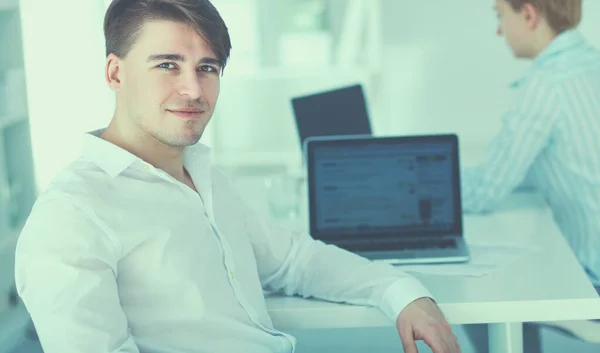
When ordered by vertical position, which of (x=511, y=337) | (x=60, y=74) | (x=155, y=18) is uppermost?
(x=155, y=18)

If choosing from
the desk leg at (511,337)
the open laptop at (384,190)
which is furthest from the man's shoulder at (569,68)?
A: the desk leg at (511,337)

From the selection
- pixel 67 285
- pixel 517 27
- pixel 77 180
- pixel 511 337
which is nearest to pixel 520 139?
pixel 517 27

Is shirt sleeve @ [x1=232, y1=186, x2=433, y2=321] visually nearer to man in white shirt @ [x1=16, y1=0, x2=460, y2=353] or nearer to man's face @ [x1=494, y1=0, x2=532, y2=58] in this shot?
man in white shirt @ [x1=16, y1=0, x2=460, y2=353]

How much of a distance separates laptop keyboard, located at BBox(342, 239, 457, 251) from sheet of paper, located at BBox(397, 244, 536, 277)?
0.06m

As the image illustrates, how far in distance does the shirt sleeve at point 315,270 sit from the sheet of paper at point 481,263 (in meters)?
0.16

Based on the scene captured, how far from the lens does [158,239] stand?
1.45m

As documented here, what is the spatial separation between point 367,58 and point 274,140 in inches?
37.0

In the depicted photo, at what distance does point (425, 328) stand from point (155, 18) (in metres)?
0.70

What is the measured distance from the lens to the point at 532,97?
239cm

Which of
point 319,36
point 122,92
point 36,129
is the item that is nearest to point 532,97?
point 122,92

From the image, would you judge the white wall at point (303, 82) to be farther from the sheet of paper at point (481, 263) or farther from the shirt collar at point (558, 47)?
the sheet of paper at point (481, 263)

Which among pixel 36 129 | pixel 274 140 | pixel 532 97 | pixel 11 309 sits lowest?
pixel 11 309

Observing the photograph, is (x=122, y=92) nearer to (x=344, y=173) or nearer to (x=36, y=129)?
(x=344, y=173)

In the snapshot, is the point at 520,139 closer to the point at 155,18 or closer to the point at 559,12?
the point at 559,12
